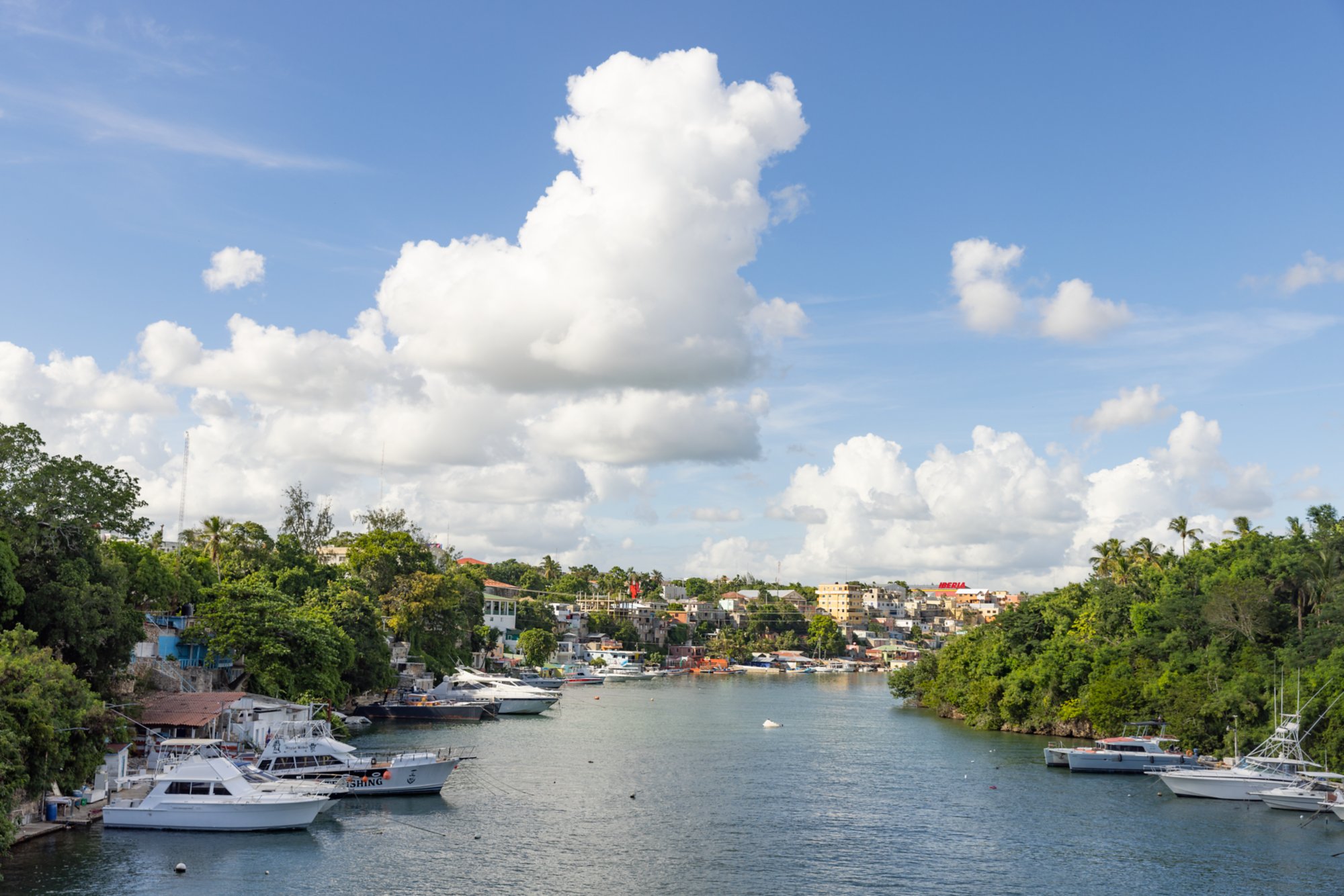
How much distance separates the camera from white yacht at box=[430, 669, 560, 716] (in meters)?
103

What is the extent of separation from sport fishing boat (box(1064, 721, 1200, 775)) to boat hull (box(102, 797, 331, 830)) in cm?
4702

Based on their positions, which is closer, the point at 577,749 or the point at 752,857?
the point at 752,857

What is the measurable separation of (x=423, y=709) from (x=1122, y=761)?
56201mm

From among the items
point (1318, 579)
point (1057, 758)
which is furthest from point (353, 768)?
point (1318, 579)

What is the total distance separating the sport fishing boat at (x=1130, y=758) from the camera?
2645 inches

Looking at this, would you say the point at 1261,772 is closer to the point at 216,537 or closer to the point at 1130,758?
the point at 1130,758

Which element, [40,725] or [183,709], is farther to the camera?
[183,709]

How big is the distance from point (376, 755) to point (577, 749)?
57.0 ft

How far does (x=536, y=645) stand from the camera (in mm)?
168875

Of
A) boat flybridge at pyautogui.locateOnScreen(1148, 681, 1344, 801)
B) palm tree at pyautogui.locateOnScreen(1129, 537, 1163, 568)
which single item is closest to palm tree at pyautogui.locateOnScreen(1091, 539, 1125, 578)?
palm tree at pyautogui.locateOnScreen(1129, 537, 1163, 568)

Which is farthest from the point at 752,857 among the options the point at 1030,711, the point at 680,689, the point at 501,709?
the point at 680,689

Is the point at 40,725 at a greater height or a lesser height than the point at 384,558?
lesser

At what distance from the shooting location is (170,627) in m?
71.2

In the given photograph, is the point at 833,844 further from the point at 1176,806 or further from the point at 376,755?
the point at 376,755
